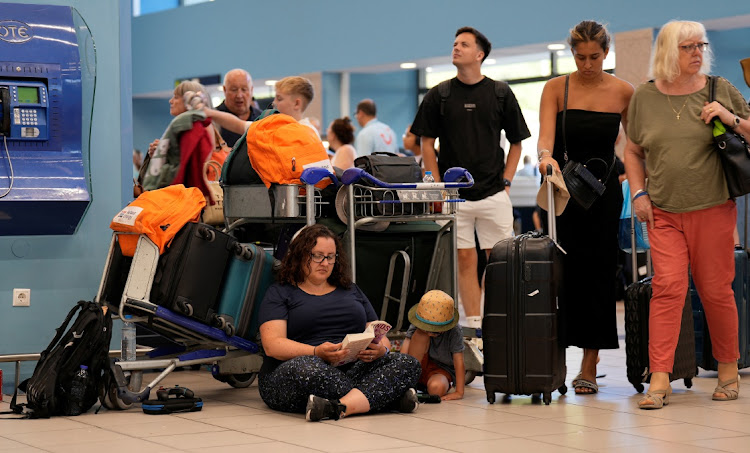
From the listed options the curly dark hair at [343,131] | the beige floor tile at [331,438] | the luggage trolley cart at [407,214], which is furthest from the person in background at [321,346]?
the curly dark hair at [343,131]

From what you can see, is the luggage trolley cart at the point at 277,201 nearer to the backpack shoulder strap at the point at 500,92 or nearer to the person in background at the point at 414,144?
the backpack shoulder strap at the point at 500,92

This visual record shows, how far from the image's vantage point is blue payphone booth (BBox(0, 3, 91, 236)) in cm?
557

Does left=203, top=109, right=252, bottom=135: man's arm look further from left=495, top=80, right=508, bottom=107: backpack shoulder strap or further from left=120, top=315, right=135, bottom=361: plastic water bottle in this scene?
left=120, top=315, right=135, bottom=361: plastic water bottle

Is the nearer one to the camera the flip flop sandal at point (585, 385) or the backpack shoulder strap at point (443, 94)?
the flip flop sandal at point (585, 385)

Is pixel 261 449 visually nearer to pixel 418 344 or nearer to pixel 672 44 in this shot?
pixel 418 344

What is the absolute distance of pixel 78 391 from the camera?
4.94 meters

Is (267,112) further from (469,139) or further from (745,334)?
(745,334)

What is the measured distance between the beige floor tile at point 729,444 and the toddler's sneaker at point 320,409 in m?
1.40

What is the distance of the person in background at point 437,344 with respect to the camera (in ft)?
17.5

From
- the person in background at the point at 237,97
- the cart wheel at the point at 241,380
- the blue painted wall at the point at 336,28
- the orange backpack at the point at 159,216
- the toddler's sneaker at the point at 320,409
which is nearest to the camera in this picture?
the toddler's sneaker at the point at 320,409

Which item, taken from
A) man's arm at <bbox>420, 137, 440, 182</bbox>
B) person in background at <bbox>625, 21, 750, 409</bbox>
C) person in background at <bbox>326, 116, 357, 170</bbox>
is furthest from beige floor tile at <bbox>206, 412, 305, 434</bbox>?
person in background at <bbox>326, 116, 357, 170</bbox>

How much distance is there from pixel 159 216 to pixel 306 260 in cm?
66

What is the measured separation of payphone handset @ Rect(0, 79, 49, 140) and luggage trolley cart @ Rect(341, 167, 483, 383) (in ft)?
5.07

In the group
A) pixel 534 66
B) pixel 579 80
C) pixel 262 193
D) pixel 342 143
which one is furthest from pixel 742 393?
pixel 534 66
